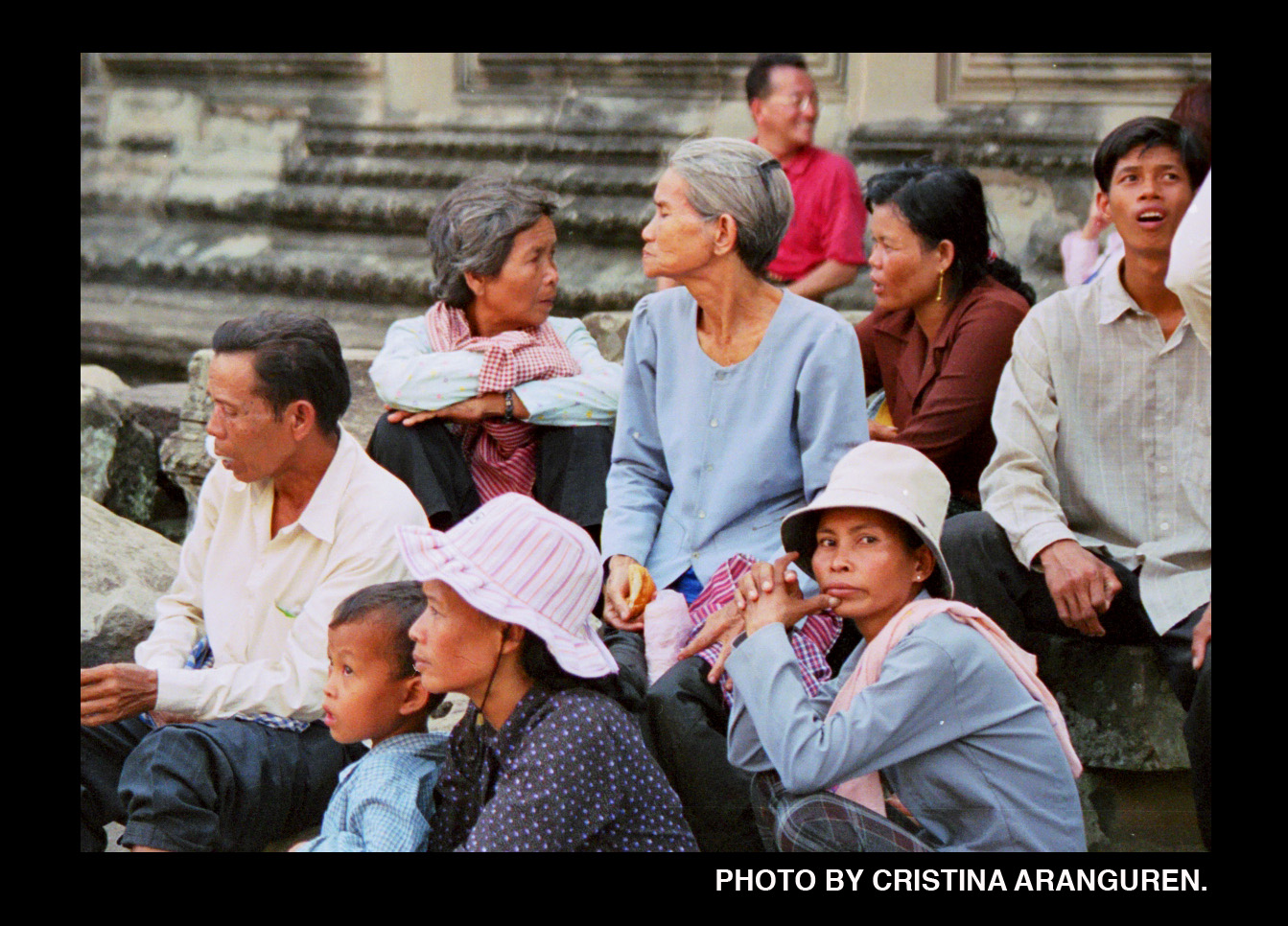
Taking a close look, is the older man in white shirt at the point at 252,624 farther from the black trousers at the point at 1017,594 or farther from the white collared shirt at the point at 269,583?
the black trousers at the point at 1017,594

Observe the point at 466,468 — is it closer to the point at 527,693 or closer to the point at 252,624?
the point at 252,624

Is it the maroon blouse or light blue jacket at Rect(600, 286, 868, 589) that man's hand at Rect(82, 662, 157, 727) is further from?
the maroon blouse

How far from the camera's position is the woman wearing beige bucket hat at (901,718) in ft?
8.21

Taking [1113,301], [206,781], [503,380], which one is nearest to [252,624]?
[206,781]

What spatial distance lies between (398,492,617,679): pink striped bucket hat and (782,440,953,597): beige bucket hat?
1.40 ft

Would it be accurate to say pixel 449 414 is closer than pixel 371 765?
No

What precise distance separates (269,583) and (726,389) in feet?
3.35

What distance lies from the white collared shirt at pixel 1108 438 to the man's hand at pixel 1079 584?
1.5 inches

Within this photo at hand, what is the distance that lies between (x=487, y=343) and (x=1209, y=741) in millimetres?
1824

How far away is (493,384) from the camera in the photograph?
3.61 m

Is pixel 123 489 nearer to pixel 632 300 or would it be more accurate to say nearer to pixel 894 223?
pixel 632 300

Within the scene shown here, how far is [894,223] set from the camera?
147 inches

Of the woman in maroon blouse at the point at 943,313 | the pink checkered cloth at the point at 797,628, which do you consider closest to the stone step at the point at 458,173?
the woman in maroon blouse at the point at 943,313

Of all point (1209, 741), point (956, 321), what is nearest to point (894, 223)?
point (956, 321)
